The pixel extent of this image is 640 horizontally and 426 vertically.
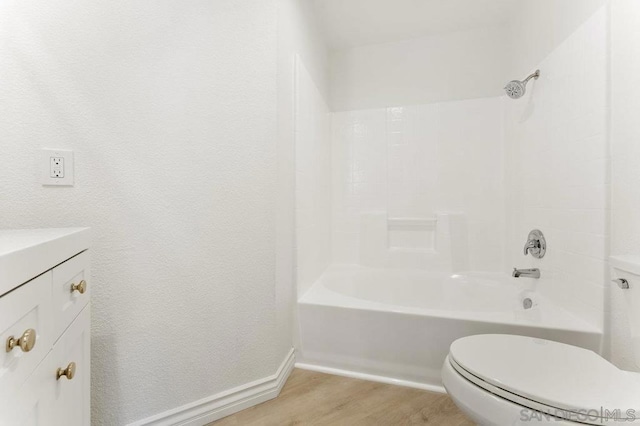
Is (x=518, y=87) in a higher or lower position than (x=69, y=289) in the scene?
higher

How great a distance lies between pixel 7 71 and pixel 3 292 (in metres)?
0.91

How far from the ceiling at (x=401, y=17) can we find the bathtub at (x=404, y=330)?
6.06 feet

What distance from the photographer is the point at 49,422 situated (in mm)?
573

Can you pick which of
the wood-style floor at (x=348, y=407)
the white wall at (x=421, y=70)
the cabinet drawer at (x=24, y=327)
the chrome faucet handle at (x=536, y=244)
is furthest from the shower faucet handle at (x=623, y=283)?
the cabinet drawer at (x=24, y=327)

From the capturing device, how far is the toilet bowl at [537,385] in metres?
0.72

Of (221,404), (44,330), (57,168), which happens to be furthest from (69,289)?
(221,404)

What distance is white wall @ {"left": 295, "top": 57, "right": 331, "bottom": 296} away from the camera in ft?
5.65

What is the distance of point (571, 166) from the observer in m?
1.41

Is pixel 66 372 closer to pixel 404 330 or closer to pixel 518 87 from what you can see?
pixel 404 330

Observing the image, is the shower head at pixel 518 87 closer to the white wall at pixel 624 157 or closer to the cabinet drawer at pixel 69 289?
the white wall at pixel 624 157

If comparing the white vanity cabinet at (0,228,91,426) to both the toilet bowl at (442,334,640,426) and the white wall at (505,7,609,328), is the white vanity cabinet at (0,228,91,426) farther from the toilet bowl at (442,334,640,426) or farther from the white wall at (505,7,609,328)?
the white wall at (505,7,609,328)

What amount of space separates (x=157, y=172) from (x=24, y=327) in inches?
29.7

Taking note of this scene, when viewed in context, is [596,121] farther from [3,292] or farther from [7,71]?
[7,71]

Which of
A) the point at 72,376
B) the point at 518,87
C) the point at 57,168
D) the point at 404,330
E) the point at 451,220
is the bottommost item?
the point at 404,330
